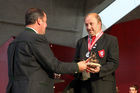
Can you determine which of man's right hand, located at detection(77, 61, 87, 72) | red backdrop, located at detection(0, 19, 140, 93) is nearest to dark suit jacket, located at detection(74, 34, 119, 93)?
man's right hand, located at detection(77, 61, 87, 72)

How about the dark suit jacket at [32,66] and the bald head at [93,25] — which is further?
the bald head at [93,25]

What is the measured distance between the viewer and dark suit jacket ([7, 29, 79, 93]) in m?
1.66

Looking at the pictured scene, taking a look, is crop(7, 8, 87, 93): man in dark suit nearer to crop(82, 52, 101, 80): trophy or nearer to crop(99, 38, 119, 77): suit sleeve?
crop(82, 52, 101, 80): trophy

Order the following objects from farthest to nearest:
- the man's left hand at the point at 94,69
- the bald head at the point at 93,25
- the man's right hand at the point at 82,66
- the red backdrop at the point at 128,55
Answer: the red backdrop at the point at 128,55 → the bald head at the point at 93,25 → the man's left hand at the point at 94,69 → the man's right hand at the point at 82,66

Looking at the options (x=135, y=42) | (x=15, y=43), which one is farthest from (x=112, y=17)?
(x=15, y=43)

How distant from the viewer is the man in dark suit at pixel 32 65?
1.66 metres

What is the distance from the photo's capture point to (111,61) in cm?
208

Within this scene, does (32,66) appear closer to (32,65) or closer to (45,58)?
(32,65)

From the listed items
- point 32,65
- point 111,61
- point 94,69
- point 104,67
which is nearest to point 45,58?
point 32,65

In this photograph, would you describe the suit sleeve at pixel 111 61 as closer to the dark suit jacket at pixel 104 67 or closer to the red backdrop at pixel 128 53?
the dark suit jacket at pixel 104 67

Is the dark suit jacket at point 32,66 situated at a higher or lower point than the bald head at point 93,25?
lower

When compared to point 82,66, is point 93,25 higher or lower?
higher

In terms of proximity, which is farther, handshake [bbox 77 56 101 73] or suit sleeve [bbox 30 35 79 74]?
handshake [bbox 77 56 101 73]

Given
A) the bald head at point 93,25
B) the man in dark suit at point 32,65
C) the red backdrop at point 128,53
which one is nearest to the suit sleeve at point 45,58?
the man in dark suit at point 32,65
